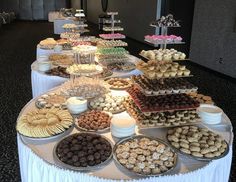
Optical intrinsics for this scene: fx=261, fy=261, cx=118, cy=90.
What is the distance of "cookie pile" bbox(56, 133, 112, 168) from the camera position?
119 centimetres

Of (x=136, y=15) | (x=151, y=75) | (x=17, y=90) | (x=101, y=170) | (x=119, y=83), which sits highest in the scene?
(x=136, y=15)

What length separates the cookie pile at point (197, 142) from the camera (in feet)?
4.17

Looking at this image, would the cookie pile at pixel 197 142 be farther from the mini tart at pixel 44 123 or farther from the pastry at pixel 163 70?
the mini tart at pixel 44 123

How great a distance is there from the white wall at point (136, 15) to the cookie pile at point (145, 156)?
595 cm

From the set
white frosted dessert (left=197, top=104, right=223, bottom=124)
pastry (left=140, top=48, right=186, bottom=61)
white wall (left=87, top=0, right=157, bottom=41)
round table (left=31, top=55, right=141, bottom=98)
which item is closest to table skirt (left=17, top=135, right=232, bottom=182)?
white frosted dessert (left=197, top=104, right=223, bottom=124)

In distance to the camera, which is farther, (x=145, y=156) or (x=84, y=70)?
(x=84, y=70)

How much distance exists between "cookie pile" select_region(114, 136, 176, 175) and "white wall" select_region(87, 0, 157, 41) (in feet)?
19.5

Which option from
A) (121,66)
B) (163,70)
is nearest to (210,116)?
(163,70)

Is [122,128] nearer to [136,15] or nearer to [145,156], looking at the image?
[145,156]

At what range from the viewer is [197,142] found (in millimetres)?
1346

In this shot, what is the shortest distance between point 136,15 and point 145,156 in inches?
286

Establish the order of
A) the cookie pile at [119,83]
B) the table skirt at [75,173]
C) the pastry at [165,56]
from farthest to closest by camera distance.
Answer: the cookie pile at [119,83]
the pastry at [165,56]
the table skirt at [75,173]

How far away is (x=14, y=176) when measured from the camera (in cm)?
210

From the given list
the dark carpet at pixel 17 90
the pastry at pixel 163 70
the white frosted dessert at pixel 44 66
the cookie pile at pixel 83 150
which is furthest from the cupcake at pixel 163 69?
the white frosted dessert at pixel 44 66
